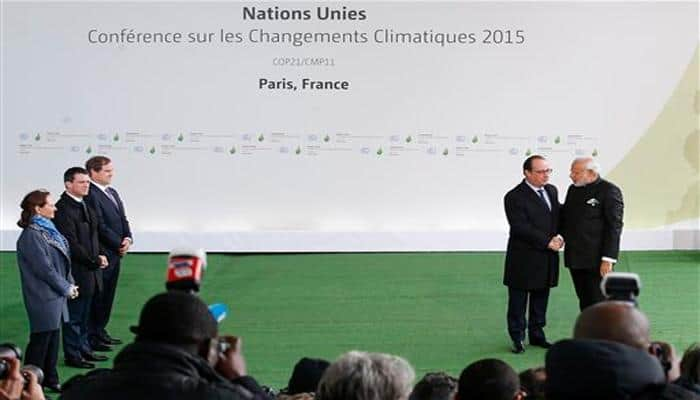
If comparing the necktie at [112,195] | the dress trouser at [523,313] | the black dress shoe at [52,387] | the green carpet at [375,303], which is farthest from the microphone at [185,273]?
the necktie at [112,195]

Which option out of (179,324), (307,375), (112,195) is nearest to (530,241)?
(112,195)

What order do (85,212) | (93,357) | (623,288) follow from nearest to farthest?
(623,288) < (85,212) < (93,357)

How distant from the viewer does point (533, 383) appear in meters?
5.00

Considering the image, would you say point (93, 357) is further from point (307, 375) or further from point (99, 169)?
point (307, 375)

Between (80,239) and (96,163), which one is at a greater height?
(96,163)

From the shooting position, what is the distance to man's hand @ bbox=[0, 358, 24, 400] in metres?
4.11

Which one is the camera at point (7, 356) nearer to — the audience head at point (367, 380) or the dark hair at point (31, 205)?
the audience head at point (367, 380)

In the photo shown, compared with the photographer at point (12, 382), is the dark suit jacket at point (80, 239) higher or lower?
higher

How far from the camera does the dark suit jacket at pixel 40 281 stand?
7727 mm

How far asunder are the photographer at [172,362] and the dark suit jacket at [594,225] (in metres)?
5.84

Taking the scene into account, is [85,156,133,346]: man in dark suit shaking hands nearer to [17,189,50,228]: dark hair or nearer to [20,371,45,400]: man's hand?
[17,189,50,228]: dark hair

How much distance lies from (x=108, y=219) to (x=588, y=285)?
147 inches

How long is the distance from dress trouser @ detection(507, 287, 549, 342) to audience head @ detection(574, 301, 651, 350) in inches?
217

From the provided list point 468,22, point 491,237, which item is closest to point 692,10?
point 468,22
